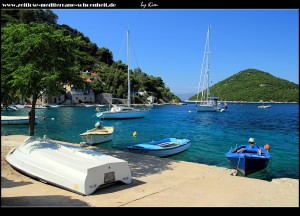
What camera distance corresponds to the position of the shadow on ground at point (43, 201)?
7.61 metres

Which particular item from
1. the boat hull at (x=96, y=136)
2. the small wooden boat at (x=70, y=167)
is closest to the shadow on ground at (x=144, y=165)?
the small wooden boat at (x=70, y=167)

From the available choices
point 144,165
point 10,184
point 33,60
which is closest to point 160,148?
point 144,165

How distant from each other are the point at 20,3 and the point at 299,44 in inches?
175

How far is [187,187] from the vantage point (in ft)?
32.1

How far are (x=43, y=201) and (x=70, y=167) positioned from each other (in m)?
1.53

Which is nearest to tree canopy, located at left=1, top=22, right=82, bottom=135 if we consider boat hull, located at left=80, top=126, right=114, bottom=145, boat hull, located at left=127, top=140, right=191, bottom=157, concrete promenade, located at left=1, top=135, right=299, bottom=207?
concrete promenade, located at left=1, top=135, right=299, bottom=207

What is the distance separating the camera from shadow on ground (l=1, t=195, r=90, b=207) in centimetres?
761

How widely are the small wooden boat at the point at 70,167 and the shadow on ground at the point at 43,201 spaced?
1.94 ft

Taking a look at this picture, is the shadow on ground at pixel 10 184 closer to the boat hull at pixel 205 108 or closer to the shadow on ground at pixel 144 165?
the shadow on ground at pixel 144 165

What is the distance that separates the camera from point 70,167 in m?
9.34

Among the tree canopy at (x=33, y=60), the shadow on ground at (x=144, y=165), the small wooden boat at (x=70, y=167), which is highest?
the tree canopy at (x=33, y=60)

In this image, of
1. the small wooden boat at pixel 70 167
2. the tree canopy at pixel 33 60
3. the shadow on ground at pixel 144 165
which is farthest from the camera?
the shadow on ground at pixel 144 165

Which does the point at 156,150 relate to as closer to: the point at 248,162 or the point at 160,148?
the point at 160,148

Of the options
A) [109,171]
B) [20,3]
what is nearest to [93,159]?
[109,171]
